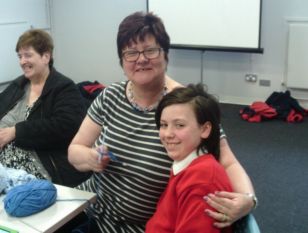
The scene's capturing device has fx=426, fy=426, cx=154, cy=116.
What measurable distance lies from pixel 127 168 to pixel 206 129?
1.15 ft

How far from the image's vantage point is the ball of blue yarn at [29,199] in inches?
53.0

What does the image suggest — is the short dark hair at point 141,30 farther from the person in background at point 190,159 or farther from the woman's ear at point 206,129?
the woman's ear at point 206,129

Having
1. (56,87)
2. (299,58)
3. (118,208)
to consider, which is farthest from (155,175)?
(299,58)

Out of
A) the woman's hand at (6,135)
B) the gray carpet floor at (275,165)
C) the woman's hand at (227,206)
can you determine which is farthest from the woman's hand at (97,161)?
the gray carpet floor at (275,165)

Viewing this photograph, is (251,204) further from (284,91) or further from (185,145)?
(284,91)

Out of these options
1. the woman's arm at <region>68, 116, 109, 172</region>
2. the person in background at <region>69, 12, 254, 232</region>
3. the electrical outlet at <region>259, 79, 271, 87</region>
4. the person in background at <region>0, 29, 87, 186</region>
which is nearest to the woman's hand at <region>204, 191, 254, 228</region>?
the person in background at <region>69, 12, 254, 232</region>

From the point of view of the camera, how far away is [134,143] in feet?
4.91

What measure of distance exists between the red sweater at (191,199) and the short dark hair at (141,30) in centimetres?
48

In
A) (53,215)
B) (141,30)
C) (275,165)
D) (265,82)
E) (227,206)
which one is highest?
(141,30)

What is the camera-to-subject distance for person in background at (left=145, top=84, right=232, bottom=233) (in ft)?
3.73

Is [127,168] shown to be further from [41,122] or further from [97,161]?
[41,122]

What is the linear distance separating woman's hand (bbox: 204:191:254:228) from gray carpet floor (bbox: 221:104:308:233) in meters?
1.46

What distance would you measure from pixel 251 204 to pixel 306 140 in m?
2.91

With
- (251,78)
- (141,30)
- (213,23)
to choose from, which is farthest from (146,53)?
(251,78)
